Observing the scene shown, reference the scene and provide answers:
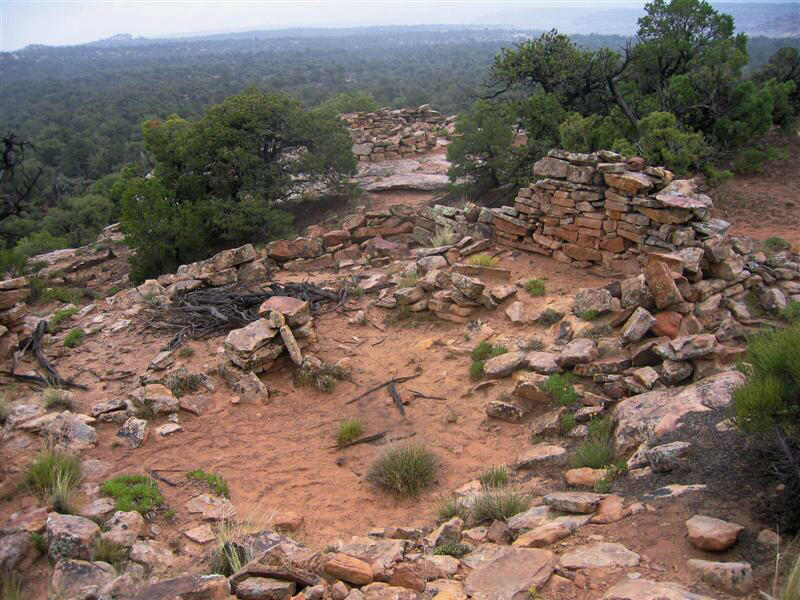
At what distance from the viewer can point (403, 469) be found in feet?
20.4

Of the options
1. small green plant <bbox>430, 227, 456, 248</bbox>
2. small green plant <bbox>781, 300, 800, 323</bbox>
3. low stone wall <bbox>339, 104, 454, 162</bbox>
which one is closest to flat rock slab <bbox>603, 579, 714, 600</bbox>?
small green plant <bbox>781, 300, 800, 323</bbox>

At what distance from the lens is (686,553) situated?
3.80 meters

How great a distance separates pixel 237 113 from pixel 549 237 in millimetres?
10356

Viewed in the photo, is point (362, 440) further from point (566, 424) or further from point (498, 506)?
point (498, 506)

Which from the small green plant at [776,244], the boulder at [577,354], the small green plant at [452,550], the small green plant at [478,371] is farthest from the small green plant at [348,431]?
the small green plant at [776,244]

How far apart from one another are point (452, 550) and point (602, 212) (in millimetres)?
7579

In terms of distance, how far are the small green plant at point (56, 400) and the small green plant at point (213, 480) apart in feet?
8.38

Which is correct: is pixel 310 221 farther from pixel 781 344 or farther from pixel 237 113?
pixel 781 344

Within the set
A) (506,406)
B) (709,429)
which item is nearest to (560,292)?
(506,406)

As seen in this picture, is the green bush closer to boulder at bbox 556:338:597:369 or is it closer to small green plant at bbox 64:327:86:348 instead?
boulder at bbox 556:338:597:369

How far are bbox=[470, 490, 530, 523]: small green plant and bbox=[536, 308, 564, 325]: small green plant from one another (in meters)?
4.15

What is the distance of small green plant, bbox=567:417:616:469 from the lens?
571 centimetres

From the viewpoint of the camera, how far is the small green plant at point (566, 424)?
21.9 ft

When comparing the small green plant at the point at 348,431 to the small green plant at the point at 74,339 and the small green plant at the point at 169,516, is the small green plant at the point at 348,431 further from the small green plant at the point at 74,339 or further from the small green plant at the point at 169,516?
the small green plant at the point at 74,339
